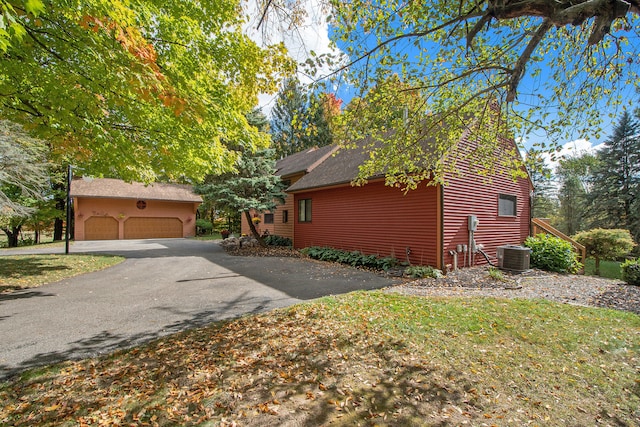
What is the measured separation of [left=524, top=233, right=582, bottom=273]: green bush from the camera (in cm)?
984

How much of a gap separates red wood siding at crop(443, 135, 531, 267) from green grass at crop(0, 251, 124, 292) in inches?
Answer: 432

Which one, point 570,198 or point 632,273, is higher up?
point 570,198

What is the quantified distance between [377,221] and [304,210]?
16.6 ft

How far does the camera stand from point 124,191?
71.6 feet

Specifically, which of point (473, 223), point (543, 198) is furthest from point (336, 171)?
point (543, 198)

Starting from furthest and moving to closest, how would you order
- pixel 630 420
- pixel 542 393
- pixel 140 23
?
pixel 140 23 < pixel 542 393 < pixel 630 420

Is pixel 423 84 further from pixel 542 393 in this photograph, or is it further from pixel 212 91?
pixel 542 393

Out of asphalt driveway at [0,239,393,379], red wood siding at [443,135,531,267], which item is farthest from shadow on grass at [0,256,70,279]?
red wood siding at [443,135,531,267]

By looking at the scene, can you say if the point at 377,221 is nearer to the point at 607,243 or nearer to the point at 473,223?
the point at 473,223

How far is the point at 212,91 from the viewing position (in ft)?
22.1

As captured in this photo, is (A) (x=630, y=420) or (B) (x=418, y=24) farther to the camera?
(B) (x=418, y=24)

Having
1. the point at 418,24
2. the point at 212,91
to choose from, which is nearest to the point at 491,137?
the point at 418,24

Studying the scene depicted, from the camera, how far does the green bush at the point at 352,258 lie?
31.5 ft

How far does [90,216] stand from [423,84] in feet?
79.4
